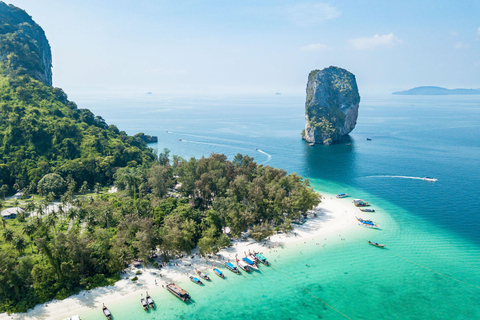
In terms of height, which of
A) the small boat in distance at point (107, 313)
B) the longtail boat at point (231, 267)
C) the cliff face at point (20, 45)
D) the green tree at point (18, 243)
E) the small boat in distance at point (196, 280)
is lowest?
the small boat in distance at point (107, 313)

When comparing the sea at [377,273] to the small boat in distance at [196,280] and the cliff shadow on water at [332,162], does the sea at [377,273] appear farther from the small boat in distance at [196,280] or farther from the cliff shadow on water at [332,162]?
the cliff shadow on water at [332,162]

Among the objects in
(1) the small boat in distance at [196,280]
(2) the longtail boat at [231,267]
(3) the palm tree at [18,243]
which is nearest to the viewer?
(3) the palm tree at [18,243]

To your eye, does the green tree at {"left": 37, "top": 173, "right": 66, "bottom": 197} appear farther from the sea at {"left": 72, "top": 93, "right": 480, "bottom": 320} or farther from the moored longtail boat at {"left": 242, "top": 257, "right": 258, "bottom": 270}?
the moored longtail boat at {"left": 242, "top": 257, "right": 258, "bottom": 270}

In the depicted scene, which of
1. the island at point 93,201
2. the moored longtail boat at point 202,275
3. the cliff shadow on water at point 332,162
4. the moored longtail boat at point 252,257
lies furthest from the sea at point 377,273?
the cliff shadow on water at point 332,162

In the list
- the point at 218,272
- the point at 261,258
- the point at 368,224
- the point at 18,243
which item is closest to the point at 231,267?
the point at 218,272

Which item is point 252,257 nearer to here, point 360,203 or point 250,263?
point 250,263

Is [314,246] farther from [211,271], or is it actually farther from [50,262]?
[50,262]
